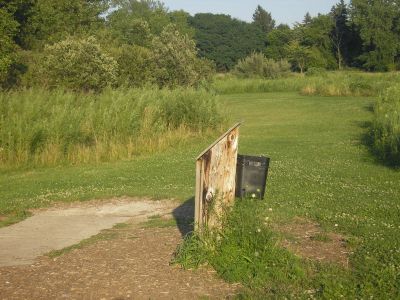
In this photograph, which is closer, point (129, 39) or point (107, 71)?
point (107, 71)

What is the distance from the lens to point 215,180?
247 inches

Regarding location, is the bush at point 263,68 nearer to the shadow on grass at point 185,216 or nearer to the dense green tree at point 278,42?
the dense green tree at point 278,42

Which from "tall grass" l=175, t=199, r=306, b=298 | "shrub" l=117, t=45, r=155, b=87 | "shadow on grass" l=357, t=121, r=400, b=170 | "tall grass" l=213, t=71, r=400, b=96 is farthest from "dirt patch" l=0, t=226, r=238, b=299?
"tall grass" l=213, t=71, r=400, b=96

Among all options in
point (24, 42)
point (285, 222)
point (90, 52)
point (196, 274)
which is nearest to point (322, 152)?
point (285, 222)

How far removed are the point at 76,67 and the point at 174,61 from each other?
1136 centimetres

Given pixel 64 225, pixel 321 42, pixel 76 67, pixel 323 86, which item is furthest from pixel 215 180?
pixel 321 42

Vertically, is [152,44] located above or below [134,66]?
above

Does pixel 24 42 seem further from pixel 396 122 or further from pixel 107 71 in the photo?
pixel 396 122

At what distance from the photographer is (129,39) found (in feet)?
150

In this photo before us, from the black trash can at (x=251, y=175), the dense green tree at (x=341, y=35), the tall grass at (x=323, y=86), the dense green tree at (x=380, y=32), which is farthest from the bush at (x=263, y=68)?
the black trash can at (x=251, y=175)

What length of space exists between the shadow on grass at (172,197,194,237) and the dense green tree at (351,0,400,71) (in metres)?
64.3

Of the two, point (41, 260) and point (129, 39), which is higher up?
point (129, 39)

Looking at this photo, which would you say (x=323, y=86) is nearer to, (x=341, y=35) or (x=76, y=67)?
(x=76, y=67)

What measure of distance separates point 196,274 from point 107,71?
1899cm
